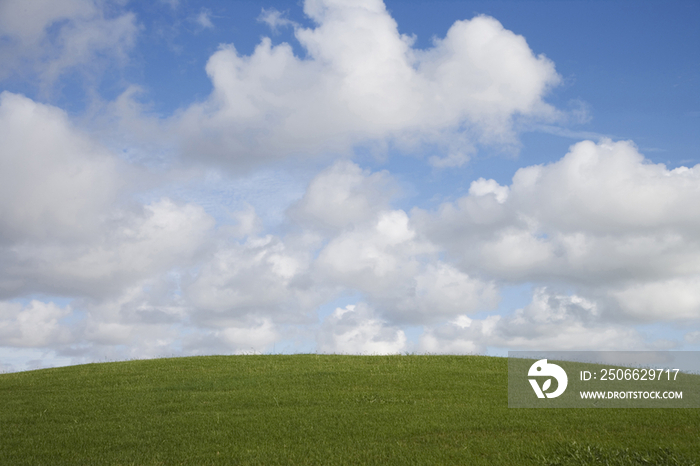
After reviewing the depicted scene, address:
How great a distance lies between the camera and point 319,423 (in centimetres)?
1688

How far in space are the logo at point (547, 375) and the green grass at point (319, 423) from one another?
1.63m

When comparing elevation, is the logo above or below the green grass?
above

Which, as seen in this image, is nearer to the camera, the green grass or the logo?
the green grass

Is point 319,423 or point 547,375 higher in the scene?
point 547,375

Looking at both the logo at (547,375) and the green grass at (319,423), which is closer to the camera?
the green grass at (319,423)

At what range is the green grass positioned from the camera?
45.0 feet

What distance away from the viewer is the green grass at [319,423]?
45.0 feet

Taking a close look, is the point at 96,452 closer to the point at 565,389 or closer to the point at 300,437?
the point at 300,437

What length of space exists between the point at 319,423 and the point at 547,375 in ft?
46.4

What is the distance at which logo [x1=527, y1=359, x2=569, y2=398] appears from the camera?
870 inches

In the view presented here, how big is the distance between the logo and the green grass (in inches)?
64.3

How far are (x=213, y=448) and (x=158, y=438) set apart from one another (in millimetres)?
2285

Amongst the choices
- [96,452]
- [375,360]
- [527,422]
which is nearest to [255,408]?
[96,452]

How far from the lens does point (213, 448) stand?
573 inches
